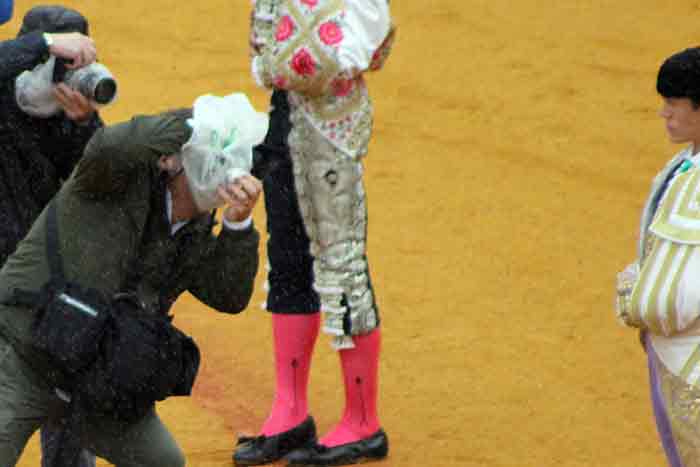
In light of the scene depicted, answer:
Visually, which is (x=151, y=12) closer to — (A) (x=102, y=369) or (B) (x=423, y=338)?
(B) (x=423, y=338)

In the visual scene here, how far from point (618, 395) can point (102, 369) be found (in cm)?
314

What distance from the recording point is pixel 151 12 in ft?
42.8

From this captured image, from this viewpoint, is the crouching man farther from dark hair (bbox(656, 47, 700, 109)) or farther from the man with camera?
dark hair (bbox(656, 47, 700, 109))

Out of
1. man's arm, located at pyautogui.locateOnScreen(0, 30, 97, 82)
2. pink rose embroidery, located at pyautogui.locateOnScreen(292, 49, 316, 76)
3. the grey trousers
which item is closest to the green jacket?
the grey trousers

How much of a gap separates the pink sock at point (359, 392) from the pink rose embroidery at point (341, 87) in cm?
97

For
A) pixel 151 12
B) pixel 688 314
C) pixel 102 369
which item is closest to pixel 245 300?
pixel 102 369

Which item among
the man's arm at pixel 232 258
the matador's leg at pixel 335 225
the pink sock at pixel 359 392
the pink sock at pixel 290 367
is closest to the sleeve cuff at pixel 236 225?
the man's arm at pixel 232 258

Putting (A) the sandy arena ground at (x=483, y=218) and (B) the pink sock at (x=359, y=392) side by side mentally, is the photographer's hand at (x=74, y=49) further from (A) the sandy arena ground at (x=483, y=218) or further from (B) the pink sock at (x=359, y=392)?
(A) the sandy arena ground at (x=483, y=218)

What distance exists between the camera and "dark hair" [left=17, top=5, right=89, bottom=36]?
5.38 m

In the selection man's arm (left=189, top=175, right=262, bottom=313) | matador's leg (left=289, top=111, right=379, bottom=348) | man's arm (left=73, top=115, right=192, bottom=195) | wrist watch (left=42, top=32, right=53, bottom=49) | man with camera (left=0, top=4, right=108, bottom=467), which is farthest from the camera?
matador's leg (left=289, top=111, right=379, bottom=348)

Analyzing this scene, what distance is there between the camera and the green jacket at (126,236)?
4.61m

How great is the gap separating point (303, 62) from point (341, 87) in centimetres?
24

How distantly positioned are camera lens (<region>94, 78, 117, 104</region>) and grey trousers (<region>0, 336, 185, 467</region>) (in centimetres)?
78

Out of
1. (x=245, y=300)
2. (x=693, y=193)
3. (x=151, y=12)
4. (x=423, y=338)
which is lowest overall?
(x=151, y=12)
